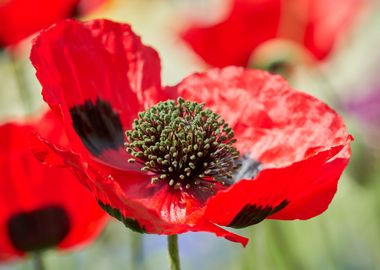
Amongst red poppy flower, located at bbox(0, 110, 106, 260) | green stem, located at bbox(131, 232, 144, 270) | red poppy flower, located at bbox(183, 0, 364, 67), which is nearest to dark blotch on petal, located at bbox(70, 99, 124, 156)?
red poppy flower, located at bbox(0, 110, 106, 260)

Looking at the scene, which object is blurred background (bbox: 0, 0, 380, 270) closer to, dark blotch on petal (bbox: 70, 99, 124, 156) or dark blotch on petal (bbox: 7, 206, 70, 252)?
dark blotch on petal (bbox: 7, 206, 70, 252)

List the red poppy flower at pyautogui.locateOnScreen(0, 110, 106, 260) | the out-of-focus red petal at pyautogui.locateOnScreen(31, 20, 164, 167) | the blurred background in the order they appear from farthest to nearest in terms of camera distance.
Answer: the blurred background < the red poppy flower at pyautogui.locateOnScreen(0, 110, 106, 260) < the out-of-focus red petal at pyautogui.locateOnScreen(31, 20, 164, 167)

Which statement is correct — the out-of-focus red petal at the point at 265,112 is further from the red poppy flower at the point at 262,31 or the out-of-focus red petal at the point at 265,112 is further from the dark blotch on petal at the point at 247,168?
the red poppy flower at the point at 262,31

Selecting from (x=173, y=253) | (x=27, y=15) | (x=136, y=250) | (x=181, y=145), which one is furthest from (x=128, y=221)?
(x=27, y=15)

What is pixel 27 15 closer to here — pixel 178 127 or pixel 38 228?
pixel 38 228

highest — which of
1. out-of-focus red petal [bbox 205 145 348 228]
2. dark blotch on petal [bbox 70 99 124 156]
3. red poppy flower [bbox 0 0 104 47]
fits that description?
out-of-focus red petal [bbox 205 145 348 228]

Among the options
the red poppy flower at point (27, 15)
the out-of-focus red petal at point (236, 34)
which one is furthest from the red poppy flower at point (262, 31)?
the red poppy flower at point (27, 15)

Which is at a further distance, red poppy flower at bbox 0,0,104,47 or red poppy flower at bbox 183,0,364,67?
red poppy flower at bbox 183,0,364,67

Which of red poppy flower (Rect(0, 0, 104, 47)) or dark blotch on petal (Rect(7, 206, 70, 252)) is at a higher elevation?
red poppy flower (Rect(0, 0, 104, 47))
